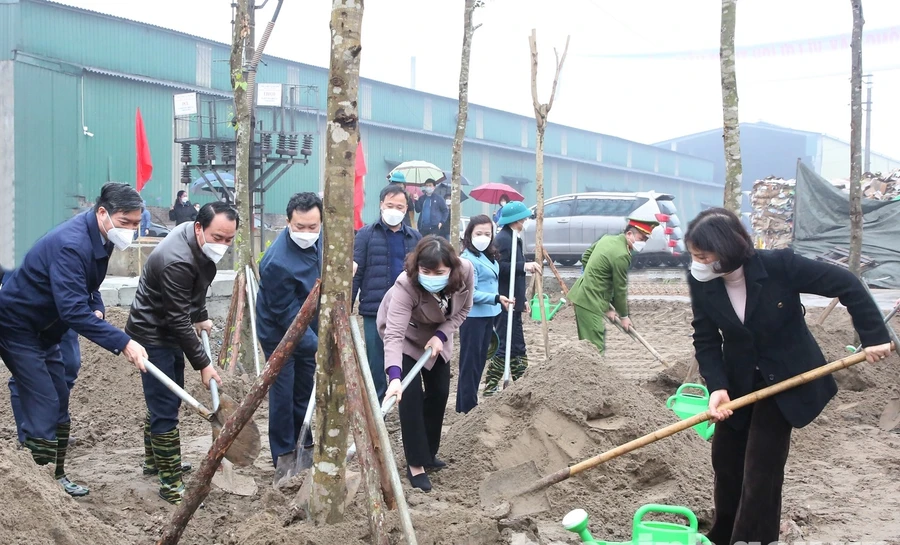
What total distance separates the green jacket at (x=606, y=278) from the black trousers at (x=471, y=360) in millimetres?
872

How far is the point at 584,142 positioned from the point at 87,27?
80.1 feet

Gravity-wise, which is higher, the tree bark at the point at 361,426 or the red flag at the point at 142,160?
the red flag at the point at 142,160

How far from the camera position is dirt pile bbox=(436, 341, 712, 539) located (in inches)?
185

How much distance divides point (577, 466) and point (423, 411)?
5.10ft

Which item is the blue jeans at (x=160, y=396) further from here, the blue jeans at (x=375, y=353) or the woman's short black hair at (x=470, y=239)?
the woman's short black hair at (x=470, y=239)

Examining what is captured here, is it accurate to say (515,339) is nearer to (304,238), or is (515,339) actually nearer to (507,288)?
(507,288)

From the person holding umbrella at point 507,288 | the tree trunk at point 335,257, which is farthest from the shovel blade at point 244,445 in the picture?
the person holding umbrella at point 507,288

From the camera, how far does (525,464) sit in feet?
15.4

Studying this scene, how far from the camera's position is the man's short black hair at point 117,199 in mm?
4504

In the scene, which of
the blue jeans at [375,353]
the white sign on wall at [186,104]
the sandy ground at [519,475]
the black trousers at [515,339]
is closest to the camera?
the sandy ground at [519,475]

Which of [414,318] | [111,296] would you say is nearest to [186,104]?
[111,296]

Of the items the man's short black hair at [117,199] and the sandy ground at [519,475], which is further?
the man's short black hair at [117,199]

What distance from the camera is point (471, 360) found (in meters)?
6.61

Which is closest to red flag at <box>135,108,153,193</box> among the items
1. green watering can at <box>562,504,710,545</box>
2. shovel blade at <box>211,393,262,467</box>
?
shovel blade at <box>211,393,262,467</box>
